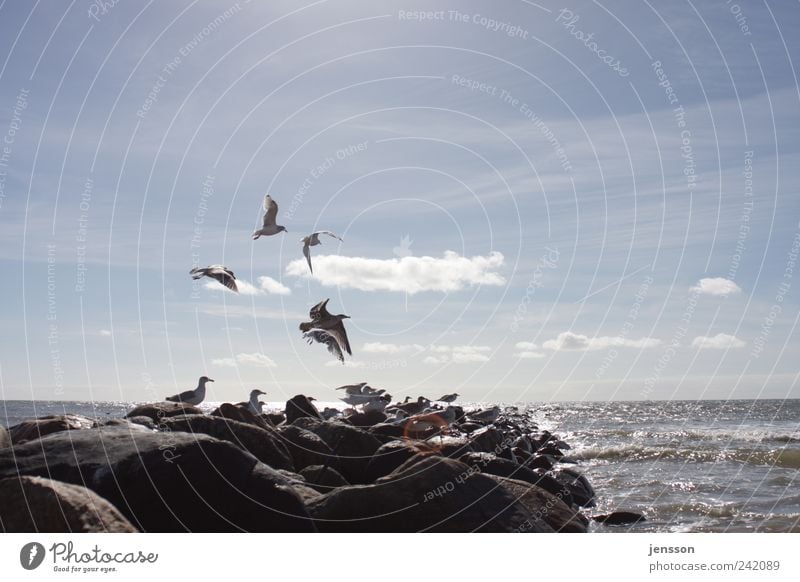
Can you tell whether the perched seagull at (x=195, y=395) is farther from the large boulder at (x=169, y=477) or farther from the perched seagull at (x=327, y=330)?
the large boulder at (x=169, y=477)

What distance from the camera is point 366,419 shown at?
2388 centimetres

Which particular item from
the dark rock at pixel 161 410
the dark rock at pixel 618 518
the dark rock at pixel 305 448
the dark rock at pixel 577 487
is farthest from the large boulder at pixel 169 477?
the dark rock at pixel 577 487

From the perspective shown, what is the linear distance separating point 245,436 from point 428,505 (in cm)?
470

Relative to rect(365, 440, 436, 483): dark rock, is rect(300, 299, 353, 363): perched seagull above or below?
above

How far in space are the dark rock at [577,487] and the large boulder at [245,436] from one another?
7258mm

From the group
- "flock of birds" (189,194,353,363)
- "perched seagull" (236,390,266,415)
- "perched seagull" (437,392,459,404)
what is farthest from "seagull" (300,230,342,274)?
"perched seagull" (437,392,459,404)

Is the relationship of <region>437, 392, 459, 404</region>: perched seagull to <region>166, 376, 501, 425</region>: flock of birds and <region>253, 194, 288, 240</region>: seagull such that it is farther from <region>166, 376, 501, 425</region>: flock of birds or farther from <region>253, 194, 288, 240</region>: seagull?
<region>253, 194, 288, 240</region>: seagull

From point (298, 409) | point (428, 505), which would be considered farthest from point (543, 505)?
point (298, 409)

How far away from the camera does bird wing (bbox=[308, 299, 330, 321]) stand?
18714 mm
